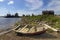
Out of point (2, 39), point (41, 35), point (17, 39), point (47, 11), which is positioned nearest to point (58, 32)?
point (41, 35)

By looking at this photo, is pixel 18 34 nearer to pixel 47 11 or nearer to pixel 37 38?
pixel 37 38

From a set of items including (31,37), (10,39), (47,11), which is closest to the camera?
(10,39)

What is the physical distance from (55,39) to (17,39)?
350 cm

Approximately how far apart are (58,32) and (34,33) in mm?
3320

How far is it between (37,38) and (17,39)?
1.96 metres

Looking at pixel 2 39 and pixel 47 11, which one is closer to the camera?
pixel 2 39

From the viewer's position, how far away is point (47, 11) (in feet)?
199

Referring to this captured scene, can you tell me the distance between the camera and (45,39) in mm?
14266

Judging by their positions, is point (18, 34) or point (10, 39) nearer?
point (10, 39)

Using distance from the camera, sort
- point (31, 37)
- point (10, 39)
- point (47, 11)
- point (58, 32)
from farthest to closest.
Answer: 1. point (47, 11)
2. point (58, 32)
3. point (31, 37)
4. point (10, 39)

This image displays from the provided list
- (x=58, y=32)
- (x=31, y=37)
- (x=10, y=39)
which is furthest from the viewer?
(x=58, y=32)

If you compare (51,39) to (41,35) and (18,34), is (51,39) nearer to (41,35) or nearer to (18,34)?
(41,35)

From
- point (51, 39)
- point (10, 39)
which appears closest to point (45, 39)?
point (51, 39)

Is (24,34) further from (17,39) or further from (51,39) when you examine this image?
(51,39)
